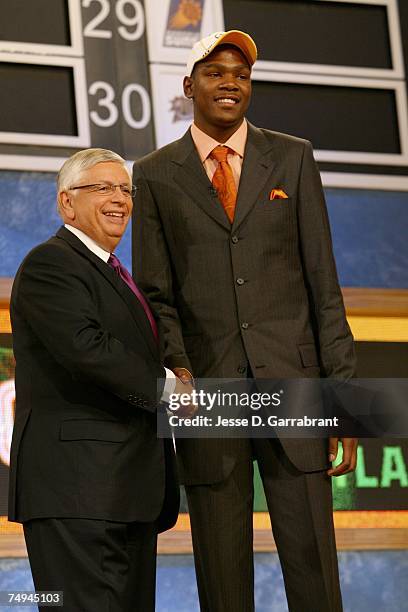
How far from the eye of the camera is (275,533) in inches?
81.4

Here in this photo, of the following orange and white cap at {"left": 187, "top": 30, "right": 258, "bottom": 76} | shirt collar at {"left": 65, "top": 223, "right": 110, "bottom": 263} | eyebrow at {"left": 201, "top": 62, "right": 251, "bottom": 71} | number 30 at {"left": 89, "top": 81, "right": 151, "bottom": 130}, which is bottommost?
shirt collar at {"left": 65, "top": 223, "right": 110, "bottom": 263}

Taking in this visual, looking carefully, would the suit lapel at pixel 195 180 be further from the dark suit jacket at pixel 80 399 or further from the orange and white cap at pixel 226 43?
the dark suit jacket at pixel 80 399

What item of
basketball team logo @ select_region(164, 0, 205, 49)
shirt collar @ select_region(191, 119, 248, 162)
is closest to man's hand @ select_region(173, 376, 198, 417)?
shirt collar @ select_region(191, 119, 248, 162)

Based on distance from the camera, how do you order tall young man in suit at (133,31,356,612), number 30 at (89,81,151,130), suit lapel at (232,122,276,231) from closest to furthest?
tall young man in suit at (133,31,356,612) < suit lapel at (232,122,276,231) < number 30 at (89,81,151,130)

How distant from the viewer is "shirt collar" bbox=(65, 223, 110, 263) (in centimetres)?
202

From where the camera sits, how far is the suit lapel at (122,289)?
6.50ft

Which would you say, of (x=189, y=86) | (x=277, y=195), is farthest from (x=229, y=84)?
(x=277, y=195)

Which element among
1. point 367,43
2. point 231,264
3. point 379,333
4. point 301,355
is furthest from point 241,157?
point 367,43

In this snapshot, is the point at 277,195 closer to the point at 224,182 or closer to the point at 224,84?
the point at 224,182

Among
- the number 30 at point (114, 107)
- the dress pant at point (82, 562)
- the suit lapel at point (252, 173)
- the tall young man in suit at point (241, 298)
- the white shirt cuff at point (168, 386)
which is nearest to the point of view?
the dress pant at point (82, 562)

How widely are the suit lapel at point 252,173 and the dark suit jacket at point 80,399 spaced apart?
0.33 m

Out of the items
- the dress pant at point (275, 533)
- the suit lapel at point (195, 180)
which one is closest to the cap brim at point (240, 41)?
the suit lapel at point (195, 180)

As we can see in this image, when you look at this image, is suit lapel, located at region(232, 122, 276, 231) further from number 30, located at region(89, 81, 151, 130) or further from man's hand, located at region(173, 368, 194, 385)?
number 30, located at region(89, 81, 151, 130)

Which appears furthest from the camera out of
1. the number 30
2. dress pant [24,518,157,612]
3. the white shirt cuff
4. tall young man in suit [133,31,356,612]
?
the number 30
